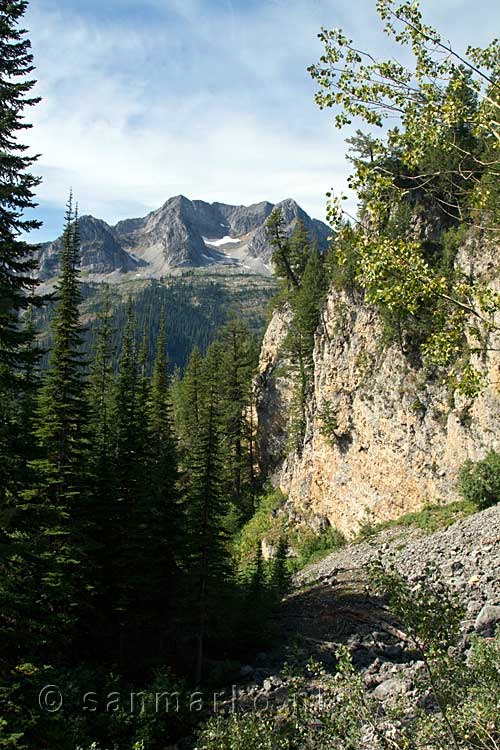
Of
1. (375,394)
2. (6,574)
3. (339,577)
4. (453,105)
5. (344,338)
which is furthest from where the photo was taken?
(344,338)

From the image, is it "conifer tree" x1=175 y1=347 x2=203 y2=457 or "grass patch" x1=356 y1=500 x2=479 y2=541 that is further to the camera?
"conifer tree" x1=175 y1=347 x2=203 y2=457

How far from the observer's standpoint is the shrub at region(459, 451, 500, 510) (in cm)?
2167

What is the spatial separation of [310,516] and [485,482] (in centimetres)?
1555

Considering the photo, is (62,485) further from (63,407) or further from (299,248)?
(299,248)

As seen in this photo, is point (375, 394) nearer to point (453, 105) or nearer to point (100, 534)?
point (100, 534)

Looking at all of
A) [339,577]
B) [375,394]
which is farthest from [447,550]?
[375,394]

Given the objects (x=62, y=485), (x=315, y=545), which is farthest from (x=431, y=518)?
(x=62, y=485)

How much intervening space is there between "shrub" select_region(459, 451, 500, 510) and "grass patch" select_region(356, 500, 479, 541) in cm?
54

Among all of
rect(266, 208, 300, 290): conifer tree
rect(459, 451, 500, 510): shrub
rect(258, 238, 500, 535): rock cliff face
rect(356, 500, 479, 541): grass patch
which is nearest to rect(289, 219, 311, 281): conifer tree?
rect(266, 208, 300, 290): conifer tree

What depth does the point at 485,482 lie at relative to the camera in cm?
2175

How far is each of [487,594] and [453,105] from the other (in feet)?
46.5

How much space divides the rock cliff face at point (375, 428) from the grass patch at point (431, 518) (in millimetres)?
714

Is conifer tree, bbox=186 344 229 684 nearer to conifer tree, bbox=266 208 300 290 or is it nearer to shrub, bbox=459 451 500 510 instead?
shrub, bbox=459 451 500 510

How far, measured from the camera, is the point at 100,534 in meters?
19.0
